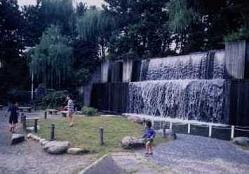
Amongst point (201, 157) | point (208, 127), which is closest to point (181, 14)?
point (208, 127)

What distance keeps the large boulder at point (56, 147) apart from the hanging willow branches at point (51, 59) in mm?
23162

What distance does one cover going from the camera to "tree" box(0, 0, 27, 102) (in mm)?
41406


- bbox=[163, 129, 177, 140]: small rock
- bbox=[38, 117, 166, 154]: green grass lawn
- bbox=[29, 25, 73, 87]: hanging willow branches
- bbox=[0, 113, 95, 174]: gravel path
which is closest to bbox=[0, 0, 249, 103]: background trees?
bbox=[29, 25, 73, 87]: hanging willow branches

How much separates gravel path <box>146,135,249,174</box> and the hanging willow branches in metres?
22.3

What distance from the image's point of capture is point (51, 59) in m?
37.8

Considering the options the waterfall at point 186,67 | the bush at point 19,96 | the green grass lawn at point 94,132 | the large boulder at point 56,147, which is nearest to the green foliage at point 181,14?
the waterfall at point 186,67

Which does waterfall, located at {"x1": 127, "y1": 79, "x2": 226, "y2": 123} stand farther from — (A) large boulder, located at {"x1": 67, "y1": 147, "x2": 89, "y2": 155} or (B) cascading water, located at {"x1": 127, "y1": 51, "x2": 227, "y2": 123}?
(A) large boulder, located at {"x1": 67, "y1": 147, "x2": 89, "y2": 155}

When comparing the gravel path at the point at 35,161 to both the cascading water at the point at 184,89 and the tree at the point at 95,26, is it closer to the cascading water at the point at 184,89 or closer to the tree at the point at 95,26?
the cascading water at the point at 184,89

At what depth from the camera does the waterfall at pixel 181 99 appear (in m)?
21.9

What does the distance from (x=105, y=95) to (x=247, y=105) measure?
48.9ft

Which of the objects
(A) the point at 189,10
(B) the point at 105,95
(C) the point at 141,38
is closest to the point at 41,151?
(B) the point at 105,95

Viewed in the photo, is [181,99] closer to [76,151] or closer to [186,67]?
[186,67]

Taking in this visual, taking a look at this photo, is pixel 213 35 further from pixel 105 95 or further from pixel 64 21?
pixel 64 21

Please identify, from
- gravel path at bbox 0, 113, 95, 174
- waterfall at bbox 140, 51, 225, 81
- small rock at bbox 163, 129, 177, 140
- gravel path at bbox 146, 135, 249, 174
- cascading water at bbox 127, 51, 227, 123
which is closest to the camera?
gravel path at bbox 146, 135, 249, 174
